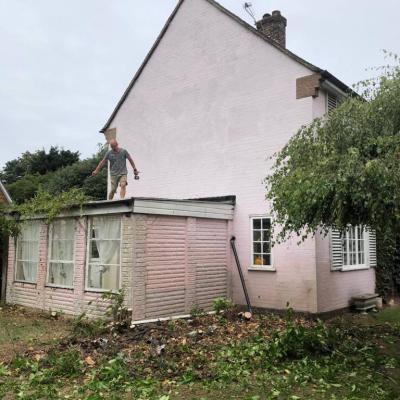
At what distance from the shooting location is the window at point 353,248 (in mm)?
12731

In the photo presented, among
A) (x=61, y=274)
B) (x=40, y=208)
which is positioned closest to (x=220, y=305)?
(x=61, y=274)

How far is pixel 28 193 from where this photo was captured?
33938mm

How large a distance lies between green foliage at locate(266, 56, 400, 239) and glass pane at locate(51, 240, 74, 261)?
6.13 metres

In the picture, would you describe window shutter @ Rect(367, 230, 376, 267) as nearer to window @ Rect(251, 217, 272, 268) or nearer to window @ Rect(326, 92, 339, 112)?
window @ Rect(251, 217, 272, 268)

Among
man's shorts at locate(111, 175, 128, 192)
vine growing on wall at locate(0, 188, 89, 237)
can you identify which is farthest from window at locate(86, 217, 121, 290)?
man's shorts at locate(111, 175, 128, 192)

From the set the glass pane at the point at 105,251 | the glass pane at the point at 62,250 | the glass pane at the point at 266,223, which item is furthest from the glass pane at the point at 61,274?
the glass pane at the point at 266,223

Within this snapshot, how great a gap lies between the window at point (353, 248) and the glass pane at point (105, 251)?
6.54m

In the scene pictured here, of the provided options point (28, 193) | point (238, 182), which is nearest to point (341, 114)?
point (238, 182)

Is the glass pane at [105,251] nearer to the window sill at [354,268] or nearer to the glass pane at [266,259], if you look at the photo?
the glass pane at [266,259]

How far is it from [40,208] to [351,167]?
8.60 m

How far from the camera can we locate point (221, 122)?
44.1 feet

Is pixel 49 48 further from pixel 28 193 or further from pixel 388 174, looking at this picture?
pixel 28 193

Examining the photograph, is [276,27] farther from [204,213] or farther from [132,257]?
[132,257]

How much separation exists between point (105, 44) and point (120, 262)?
11.2 meters
